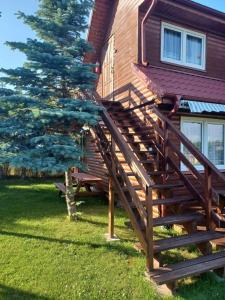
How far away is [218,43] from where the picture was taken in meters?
9.05

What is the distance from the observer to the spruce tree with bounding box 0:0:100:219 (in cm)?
568

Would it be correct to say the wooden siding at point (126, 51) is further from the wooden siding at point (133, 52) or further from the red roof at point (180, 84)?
the red roof at point (180, 84)

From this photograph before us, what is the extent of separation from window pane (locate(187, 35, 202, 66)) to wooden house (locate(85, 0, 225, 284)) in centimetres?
3

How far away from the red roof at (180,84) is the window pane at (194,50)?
571 millimetres

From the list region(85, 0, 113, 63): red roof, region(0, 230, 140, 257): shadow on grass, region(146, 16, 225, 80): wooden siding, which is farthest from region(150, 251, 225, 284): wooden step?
region(85, 0, 113, 63): red roof

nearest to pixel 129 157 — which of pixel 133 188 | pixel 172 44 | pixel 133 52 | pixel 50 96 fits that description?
pixel 133 188

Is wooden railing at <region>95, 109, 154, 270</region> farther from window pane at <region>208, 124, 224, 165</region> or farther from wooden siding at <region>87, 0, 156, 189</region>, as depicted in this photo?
window pane at <region>208, 124, 224, 165</region>

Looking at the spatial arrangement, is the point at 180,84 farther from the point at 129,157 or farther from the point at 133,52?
the point at 129,157

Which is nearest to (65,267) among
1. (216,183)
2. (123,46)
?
(216,183)

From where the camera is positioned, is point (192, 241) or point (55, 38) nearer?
point (192, 241)

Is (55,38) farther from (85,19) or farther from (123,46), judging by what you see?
(123,46)

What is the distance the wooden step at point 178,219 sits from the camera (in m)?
4.68

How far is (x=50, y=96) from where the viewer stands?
6586 millimetres

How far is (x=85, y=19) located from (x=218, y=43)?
470 centimetres
